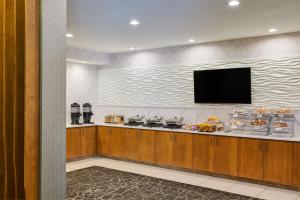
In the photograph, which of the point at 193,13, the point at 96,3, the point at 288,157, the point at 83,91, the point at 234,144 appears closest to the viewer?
the point at 96,3

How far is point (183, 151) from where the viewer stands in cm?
580

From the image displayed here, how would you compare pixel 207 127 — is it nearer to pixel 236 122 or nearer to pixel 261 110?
pixel 236 122

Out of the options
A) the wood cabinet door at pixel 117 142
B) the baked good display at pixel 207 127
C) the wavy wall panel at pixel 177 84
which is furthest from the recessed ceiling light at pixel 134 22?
the wood cabinet door at pixel 117 142

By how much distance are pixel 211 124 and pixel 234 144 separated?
74 cm

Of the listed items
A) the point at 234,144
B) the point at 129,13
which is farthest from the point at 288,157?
the point at 129,13

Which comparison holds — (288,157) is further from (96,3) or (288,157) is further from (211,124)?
(96,3)

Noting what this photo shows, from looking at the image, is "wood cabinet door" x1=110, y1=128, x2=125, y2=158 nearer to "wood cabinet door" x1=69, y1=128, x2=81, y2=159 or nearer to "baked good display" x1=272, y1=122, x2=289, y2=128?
"wood cabinet door" x1=69, y1=128, x2=81, y2=159

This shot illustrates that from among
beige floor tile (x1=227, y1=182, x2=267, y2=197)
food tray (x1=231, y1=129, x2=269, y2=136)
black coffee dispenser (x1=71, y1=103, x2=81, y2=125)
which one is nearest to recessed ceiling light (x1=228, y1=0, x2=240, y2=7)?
food tray (x1=231, y1=129, x2=269, y2=136)

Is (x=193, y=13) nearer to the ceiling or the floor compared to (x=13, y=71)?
nearer to the ceiling

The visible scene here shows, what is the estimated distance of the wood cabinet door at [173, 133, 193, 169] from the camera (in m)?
5.69

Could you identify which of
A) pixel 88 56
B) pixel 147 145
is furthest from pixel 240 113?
pixel 88 56

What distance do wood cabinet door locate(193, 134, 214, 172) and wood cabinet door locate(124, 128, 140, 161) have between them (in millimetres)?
1516

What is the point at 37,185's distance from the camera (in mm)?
946

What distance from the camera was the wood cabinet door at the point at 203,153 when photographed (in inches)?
213
